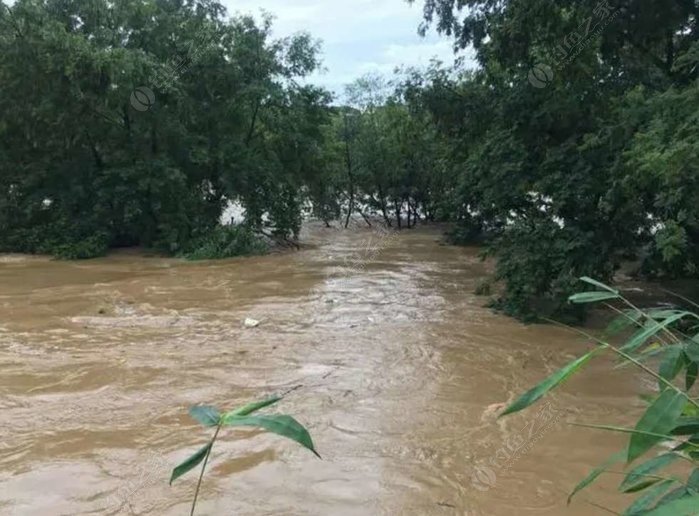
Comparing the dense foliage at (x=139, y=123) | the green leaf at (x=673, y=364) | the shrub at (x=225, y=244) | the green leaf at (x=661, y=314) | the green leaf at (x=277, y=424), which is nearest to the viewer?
the green leaf at (x=277, y=424)

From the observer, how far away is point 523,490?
3918 millimetres

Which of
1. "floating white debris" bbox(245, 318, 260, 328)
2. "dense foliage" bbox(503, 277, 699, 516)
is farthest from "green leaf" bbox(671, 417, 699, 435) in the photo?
"floating white debris" bbox(245, 318, 260, 328)

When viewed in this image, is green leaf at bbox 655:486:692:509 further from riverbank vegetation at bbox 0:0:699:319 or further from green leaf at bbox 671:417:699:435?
riverbank vegetation at bbox 0:0:699:319

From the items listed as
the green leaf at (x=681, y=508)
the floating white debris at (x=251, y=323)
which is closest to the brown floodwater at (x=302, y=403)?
the floating white debris at (x=251, y=323)

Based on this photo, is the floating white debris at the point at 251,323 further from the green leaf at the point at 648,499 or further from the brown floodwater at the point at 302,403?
the green leaf at the point at 648,499

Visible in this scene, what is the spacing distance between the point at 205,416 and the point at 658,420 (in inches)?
34.9

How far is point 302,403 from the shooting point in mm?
5414

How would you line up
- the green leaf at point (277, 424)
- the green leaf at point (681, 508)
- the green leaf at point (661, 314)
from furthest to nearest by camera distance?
the green leaf at point (661, 314)
the green leaf at point (277, 424)
the green leaf at point (681, 508)

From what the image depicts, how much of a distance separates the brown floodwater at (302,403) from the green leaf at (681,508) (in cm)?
279

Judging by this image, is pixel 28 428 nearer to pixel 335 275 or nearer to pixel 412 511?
pixel 412 511

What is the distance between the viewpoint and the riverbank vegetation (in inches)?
331

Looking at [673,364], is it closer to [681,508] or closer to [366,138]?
[681,508]

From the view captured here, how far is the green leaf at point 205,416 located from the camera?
126cm

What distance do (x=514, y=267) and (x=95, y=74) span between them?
36.9 ft
